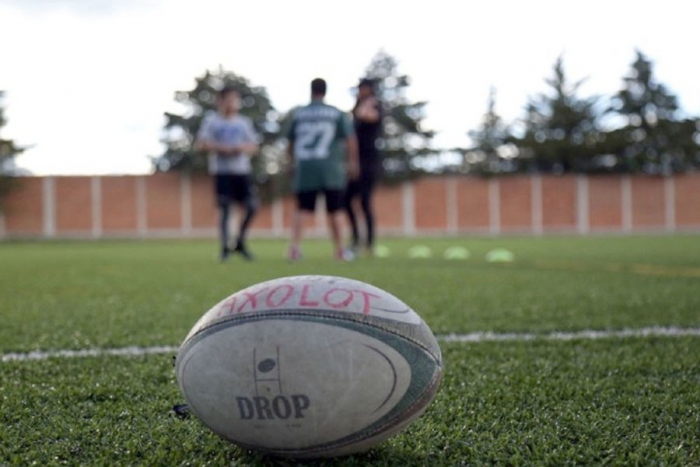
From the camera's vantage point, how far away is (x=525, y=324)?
139 inches

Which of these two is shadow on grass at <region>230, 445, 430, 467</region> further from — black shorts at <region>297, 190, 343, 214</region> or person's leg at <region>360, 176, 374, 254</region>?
person's leg at <region>360, 176, 374, 254</region>

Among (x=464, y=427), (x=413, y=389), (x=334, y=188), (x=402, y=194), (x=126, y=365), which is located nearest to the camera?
(x=413, y=389)

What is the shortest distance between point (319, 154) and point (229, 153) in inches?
44.7

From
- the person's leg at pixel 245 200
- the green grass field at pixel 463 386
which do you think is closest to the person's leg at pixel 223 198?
the person's leg at pixel 245 200

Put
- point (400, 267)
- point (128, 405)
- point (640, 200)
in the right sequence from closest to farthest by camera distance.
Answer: point (128, 405)
point (400, 267)
point (640, 200)

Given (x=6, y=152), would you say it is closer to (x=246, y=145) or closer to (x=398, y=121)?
(x=398, y=121)

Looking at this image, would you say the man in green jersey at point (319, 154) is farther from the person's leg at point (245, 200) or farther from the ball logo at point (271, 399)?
the ball logo at point (271, 399)

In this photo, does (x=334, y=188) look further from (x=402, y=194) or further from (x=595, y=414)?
(x=402, y=194)

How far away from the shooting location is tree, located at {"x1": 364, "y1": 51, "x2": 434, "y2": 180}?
36.5 meters

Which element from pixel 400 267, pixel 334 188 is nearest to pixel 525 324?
pixel 400 267

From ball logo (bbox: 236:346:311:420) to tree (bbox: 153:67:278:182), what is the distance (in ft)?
108

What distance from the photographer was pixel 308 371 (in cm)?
144

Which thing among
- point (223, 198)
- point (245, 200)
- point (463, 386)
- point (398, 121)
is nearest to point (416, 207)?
point (398, 121)

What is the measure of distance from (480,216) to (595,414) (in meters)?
30.8
